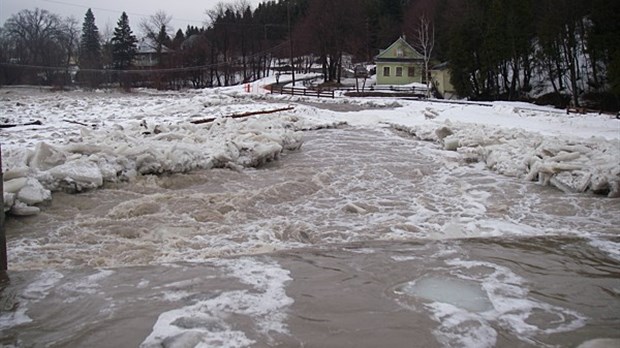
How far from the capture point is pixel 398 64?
57.2 m

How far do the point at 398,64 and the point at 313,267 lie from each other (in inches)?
2119

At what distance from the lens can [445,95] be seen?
4512 centimetres

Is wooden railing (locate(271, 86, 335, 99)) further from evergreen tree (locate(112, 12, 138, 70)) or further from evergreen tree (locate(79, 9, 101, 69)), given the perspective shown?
evergreen tree (locate(79, 9, 101, 69))

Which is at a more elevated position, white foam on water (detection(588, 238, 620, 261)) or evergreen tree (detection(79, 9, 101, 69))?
evergreen tree (detection(79, 9, 101, 69))

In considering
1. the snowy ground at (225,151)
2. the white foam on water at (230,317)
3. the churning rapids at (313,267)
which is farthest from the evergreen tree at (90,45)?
the white foam on water at (230,317)

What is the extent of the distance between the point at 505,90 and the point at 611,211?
30.9 metres

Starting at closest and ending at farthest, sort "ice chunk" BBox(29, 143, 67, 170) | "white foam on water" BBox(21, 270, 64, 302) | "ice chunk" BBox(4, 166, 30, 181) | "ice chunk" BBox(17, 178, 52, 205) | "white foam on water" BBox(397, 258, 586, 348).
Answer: "white foam on water" BBox(397, 258, 586, 348) → "white foam on water" BBox(21, 270, 64, 302) → "ice chunk" BBox(17, 178, 52, 205) → "ice chunk" BBox(4, 166, 30, 181) → "ice chunk" BBox(29, 143, 67, 170)

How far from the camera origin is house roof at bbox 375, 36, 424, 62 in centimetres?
5678

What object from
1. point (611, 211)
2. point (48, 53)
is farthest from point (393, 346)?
point (48, 53)

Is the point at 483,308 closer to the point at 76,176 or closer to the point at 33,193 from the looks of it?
the point at 33,193

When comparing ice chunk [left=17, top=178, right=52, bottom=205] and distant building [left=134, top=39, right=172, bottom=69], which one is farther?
distant building [left=134, top=39, right=172, bottom=69]

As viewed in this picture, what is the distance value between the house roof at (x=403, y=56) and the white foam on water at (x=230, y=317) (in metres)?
53.7

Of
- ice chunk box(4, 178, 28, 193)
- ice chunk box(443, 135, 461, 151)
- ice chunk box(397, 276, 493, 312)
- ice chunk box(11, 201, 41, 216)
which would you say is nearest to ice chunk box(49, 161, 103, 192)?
ice chunk box(4, 178, 28, 193)

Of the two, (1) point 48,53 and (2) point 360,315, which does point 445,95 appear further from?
(1) point 48,53
